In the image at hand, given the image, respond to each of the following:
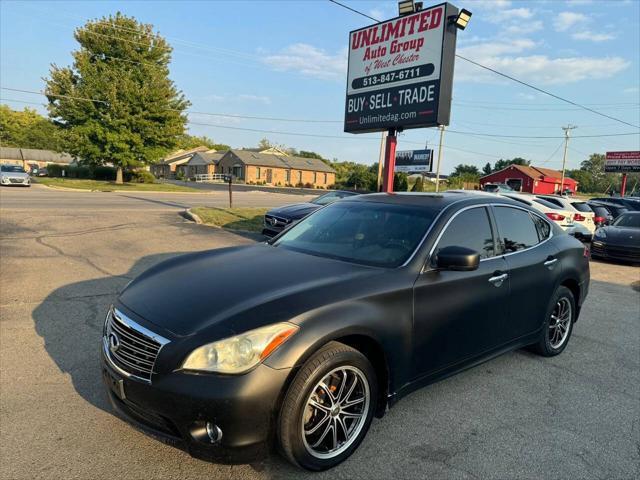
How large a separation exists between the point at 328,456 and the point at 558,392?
239 cm

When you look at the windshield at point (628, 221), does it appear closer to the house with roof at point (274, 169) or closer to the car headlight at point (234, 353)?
the car headlight at point (234, 353)

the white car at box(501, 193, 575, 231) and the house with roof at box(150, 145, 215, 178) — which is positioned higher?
the house with roof at box(150, 145, 215, 178)

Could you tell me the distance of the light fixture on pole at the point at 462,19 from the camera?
11125 millimetres

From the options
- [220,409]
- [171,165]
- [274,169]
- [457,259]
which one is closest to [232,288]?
[220,409]

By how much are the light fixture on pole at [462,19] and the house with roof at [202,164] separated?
228 feet

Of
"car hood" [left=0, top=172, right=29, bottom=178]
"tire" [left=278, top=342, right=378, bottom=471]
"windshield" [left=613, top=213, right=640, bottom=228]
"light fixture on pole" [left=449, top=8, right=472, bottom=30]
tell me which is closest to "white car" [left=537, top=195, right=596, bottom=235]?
"windshield" [left=613, top=213, right=640, bottom=228]

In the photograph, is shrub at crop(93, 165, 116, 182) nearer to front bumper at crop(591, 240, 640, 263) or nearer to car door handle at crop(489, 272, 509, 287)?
front bumper at crop(591, 240, 640, 263)

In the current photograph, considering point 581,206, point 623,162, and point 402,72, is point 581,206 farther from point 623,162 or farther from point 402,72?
point 623,162

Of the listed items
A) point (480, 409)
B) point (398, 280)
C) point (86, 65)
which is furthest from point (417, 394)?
point (86, 65)

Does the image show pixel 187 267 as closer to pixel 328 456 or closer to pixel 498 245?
pixel 328 456

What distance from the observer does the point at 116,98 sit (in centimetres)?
3303

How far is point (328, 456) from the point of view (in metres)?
2.68

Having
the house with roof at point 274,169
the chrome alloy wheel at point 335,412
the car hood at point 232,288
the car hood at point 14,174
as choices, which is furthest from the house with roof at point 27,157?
the chrome alloy wheel at point 335,412

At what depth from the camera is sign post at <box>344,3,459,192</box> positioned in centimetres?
1146
